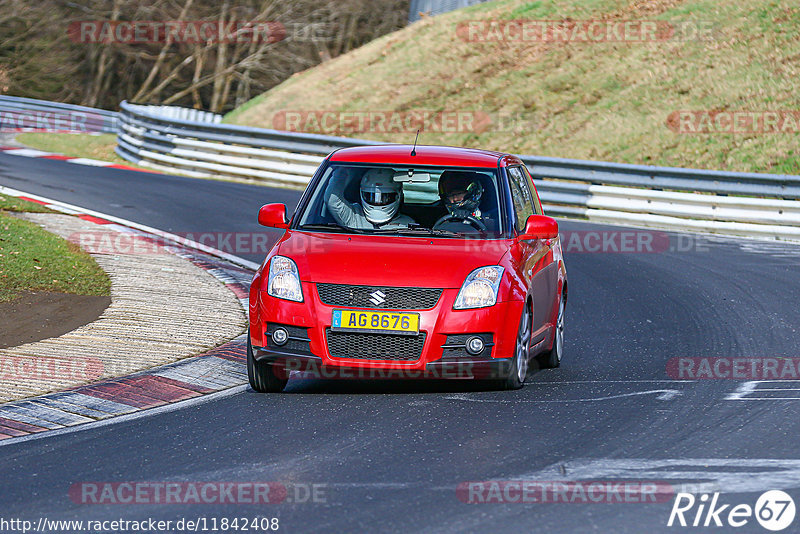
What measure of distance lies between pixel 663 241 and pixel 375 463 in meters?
12.6

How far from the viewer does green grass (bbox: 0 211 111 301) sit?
11570 millimetres

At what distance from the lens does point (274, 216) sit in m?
8.91

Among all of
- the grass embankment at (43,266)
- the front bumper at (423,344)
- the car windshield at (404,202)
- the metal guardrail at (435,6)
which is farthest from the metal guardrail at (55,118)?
the front bumper at (423,344)

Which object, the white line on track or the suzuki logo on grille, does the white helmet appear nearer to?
the suzuki logo on grille

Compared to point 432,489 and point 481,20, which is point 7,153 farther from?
point 432,489

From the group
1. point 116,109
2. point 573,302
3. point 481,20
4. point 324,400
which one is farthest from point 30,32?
point 324,400

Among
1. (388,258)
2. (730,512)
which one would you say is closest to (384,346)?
(388,258)

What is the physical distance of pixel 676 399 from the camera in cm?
813

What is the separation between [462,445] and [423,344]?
3.91ft

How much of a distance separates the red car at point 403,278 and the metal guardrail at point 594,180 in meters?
Result: 11.1

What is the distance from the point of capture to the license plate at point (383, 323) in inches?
309

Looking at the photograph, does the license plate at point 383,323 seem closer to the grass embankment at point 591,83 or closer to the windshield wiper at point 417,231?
the windshield wiper at point 417,231

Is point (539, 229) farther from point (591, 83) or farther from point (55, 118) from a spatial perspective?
point (55, 118)

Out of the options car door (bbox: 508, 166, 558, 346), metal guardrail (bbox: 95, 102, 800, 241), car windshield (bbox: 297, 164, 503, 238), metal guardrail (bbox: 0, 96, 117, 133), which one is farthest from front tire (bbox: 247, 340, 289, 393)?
metal guardrail (bbox: 0, 96, 117, 133)
